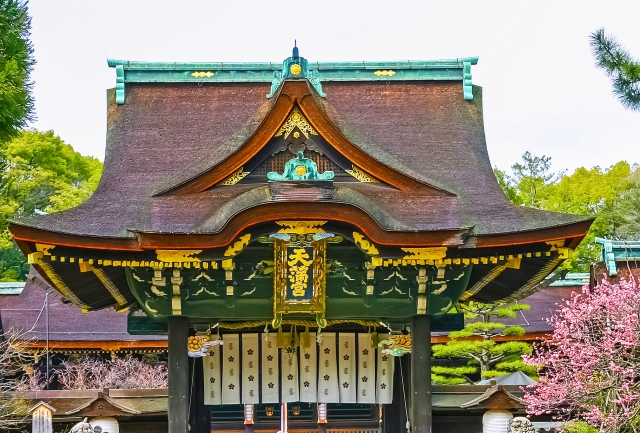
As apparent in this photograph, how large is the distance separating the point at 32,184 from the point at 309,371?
30.4 m

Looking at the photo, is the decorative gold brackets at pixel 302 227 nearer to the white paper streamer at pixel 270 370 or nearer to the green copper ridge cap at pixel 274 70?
the white paper streamer at pixel 270 370

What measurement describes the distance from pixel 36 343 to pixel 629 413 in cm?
1555

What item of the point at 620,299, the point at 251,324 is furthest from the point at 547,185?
the point at 251,324

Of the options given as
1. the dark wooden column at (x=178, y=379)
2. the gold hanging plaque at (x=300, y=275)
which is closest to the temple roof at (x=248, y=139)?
the gold hanging plaque at (x=300, y=275)

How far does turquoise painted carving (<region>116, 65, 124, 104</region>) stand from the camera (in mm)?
14898

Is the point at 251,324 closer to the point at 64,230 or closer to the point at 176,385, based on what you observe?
the point at 176,385

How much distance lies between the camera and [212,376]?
596 inches

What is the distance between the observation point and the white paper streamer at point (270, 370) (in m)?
15.1

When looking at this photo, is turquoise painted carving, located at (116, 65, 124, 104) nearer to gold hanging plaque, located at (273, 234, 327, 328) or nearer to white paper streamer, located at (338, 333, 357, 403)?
gold hanging plaque, located at (273, 234, 327, 328)

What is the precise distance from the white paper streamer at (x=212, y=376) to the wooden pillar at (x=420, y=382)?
3.61 m

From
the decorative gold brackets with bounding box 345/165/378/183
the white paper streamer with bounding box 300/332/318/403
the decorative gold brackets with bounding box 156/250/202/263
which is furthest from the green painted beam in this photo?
the decorative gold brackets with bounding box 156/250/202/263

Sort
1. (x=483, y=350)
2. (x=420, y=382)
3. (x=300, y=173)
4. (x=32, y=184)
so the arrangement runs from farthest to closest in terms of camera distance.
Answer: (x=32, y=184) < (x=483, y=350) < (x=420, y=382) < (x=300, y=173)

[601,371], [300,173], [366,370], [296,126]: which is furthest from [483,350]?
[300,173]

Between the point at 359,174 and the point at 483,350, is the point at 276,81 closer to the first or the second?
the point at 359,174
